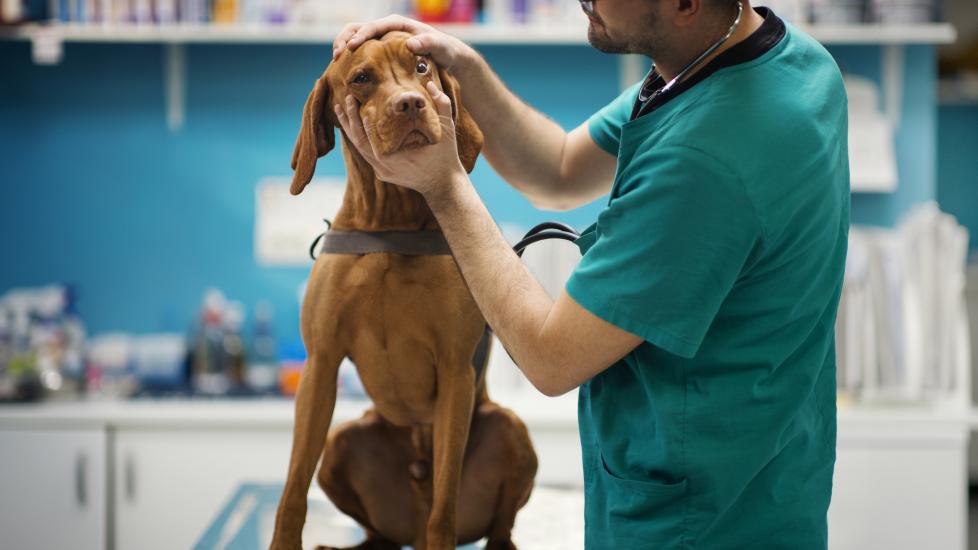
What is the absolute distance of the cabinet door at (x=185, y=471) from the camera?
2.80 meters

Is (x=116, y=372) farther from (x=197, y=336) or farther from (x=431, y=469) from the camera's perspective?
(x=431, y=469)

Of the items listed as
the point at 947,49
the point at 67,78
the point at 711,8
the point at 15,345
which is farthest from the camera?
the point at 947,49

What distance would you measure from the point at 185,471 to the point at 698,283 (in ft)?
7.02

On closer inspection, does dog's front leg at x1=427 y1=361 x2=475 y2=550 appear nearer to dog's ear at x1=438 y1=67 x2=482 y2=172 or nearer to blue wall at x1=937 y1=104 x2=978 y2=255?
dog's ear at x1=438 y1=67 x2=482 y2=172

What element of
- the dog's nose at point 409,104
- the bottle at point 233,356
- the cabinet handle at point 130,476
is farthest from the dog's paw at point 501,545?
the bottle at point 233,356

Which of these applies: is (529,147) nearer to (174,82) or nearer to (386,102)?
(386,102)

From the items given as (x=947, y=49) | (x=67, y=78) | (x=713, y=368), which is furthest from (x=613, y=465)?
(x=947, y=49)

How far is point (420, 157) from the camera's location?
122cm

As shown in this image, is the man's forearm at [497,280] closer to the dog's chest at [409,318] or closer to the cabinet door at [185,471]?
the dog's chest at [409,318]

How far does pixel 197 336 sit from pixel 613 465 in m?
2.22

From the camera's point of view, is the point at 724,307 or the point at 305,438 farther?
the point at 305,438

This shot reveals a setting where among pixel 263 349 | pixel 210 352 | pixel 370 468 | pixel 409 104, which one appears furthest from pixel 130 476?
pixel 409 104

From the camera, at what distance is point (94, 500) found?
2.82m

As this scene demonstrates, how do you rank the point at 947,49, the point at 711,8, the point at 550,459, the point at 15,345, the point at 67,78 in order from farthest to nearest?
the point at 947,49, the point at 67,78, the point at 15,345, the point at 550,459, the point at 711,8
